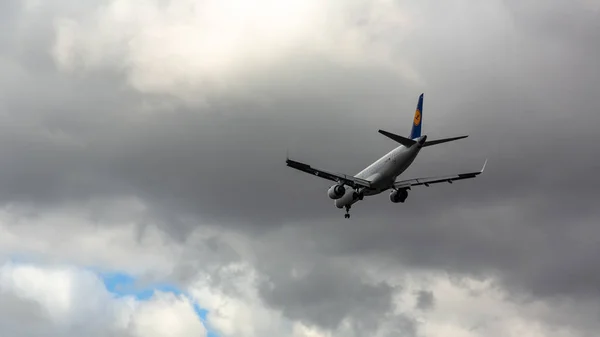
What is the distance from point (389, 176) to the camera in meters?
183

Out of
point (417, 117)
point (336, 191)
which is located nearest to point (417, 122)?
point (417, 117)

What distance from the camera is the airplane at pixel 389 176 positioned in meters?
181

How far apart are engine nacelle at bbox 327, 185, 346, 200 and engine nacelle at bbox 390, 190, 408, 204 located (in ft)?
22.0

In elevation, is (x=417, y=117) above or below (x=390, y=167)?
above

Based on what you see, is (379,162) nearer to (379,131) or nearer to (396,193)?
(396,193)

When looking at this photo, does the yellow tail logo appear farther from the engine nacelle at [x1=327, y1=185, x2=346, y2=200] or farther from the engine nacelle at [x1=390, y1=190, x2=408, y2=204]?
the engine nacelle at [x1=327, y1=185, x2=346, y2=200]

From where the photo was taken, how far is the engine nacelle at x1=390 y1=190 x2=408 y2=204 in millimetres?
187125

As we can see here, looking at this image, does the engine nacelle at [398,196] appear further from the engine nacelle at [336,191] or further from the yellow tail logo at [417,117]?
the yellow tail logo at [417,117]

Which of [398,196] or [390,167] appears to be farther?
[398,196]

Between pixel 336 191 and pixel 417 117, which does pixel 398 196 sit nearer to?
pixel 336 191

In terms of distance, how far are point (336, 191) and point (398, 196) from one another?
817cm

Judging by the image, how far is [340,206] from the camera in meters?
191

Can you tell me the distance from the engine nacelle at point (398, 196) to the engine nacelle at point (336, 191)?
22.0 ft

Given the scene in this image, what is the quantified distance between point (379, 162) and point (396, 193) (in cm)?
483
